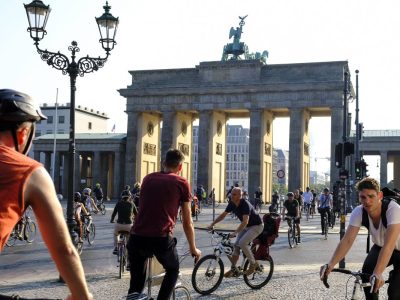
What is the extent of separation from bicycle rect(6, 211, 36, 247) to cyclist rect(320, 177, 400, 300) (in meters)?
14.2

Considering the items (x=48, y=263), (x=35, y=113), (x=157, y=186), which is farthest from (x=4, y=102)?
(x=48, y=263)

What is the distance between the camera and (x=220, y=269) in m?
9.51

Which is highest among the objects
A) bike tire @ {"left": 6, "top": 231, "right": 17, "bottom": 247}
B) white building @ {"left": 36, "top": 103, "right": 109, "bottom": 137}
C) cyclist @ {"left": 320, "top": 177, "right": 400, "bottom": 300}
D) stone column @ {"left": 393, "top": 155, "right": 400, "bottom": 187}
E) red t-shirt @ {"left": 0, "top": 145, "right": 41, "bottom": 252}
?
white building @ {"left": 36, "top": 103, "right": 109, "bottom": 137}

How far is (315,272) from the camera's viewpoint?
1198 cm

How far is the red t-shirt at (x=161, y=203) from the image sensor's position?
5.90 metres

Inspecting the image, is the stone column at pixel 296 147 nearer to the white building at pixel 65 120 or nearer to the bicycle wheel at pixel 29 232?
the bicycle wheel at pixel 29 232

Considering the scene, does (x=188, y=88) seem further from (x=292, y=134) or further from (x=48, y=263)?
(x=48, y=263)

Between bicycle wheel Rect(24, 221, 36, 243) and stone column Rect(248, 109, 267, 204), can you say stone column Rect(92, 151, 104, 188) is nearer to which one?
stone column Rect(248, 109, 267, 204)

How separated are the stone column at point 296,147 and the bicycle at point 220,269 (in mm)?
48086

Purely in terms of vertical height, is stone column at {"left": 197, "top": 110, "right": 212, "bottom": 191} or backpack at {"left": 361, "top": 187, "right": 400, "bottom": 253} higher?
stone column at {"left": 197, "top": 110, "right": 212, "bottom": 191}

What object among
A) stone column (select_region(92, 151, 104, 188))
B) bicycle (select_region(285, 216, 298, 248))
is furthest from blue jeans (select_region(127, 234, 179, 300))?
stone column (select_region(92, 151, 104, 188))

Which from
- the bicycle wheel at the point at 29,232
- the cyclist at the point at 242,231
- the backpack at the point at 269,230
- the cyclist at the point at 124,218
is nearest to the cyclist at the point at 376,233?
the cyclist at the point at 242,231

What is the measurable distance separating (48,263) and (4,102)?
11.7 m

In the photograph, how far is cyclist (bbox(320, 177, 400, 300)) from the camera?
4797mm
